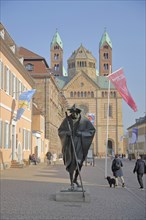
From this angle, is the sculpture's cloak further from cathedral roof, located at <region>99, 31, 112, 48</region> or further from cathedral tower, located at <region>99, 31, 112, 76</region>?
cathedral roof, located at <region>99, 31, 112, 48</region>

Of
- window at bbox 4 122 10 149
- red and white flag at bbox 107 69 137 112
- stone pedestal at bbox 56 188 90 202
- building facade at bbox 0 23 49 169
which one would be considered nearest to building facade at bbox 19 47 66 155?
building facade at bbox 0 23 49 169

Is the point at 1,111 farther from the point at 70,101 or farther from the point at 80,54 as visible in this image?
the point at 80,54

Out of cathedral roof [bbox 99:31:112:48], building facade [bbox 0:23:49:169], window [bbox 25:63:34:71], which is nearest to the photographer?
building facade [bbox 0:23:49:169]

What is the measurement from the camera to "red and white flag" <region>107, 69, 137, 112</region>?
2233 cm

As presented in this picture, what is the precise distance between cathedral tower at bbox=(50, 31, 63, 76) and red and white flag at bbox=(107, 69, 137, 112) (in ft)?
360

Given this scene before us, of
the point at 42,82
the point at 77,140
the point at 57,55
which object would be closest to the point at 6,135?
the point at 77,140

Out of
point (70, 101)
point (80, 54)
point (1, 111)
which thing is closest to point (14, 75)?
point (1, 111)

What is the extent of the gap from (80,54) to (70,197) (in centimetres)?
10962

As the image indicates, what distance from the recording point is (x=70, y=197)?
10023 millimetres

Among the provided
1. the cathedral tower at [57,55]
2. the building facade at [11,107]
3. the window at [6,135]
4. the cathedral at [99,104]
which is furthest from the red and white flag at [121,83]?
the cathedral tower at [57,55]

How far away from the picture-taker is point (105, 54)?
437 ft

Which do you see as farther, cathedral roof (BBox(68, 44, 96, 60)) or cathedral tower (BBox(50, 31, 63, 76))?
cathedral tower (BBox(50, 31, 63, 76))

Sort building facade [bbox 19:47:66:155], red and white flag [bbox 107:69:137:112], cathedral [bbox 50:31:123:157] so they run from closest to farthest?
red and white flag [bbox 107:69:137:112] → building facade [bbox 19:47:66:155] → cathedral [bbox 50:31:123:157]

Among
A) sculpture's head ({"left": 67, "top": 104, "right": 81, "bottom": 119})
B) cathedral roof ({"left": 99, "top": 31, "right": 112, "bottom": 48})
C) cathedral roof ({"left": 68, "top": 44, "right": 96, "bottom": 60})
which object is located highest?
cathedral roof ({"left": 99, "top": 31, "right": 112, "bottom": 48})
